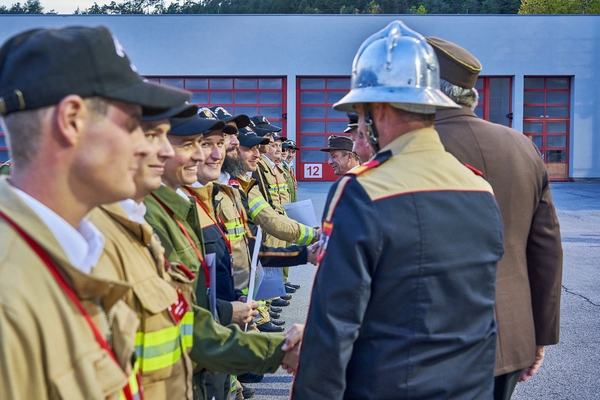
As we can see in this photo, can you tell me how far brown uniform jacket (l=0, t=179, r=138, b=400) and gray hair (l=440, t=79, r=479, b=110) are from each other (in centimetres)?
197

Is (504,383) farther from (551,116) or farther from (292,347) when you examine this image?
(551,116)

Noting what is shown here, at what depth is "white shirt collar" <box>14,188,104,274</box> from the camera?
1.42 meters

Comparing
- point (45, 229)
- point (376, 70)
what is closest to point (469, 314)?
point (376, 70)

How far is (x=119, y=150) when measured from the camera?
1.53 meters

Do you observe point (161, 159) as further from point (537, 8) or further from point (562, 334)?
point (537, 8)

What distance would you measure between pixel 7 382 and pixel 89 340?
0.19 meters

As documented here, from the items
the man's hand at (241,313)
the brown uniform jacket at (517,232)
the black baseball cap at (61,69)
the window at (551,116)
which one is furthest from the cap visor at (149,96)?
the window at (551,116)

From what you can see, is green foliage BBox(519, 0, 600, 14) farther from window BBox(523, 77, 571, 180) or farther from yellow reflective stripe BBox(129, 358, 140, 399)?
yellow reflective stripe BBox(129, 358, 140, 399)

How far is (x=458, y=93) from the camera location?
117 inches

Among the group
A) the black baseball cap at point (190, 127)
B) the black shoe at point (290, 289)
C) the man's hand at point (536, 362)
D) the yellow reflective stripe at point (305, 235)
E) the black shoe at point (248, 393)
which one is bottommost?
the black shoe at point (290, 289)

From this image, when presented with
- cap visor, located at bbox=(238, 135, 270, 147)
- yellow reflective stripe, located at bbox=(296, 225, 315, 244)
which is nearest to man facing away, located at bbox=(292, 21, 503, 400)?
yellow reflective stripe, located at bbox=(296, 225, 315, 244)

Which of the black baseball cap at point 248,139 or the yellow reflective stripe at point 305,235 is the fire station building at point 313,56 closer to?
the black baseball cap at point 248,139

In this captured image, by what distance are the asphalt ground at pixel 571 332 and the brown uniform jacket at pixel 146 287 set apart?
324 centimetres

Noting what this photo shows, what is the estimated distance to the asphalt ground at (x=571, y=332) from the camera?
16.8 feet
